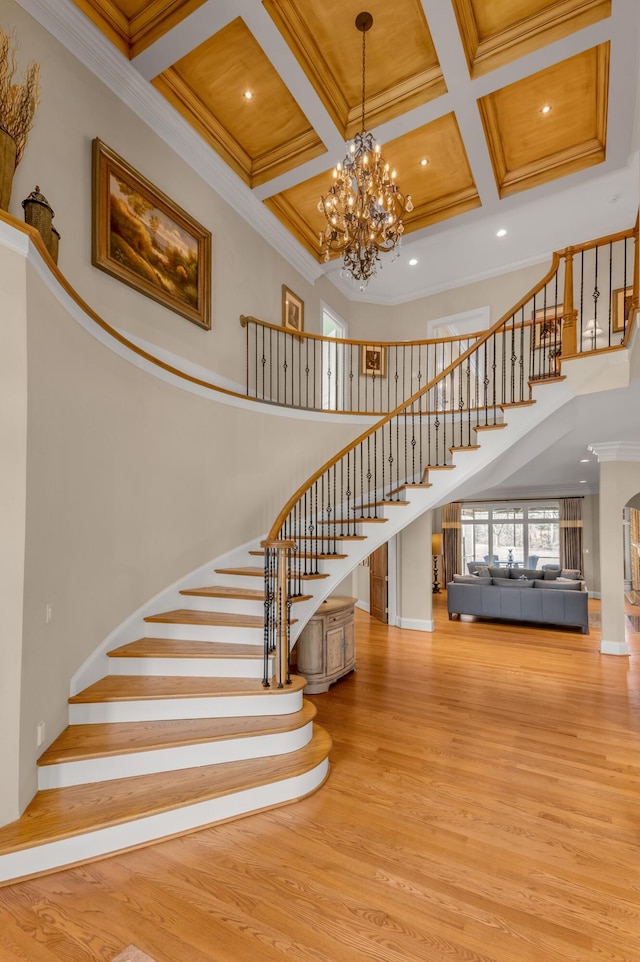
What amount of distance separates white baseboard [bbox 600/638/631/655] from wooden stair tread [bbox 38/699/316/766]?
5.07m

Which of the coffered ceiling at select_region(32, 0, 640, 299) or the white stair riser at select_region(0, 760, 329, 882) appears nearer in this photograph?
the white stair riser at select_region(0, 760, 329, 882)

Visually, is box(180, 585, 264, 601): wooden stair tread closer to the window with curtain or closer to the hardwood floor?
the hardwood floor

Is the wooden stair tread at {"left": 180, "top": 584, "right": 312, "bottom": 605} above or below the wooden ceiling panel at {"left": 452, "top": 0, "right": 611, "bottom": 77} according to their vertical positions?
below

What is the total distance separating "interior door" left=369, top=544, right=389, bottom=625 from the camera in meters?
8.22

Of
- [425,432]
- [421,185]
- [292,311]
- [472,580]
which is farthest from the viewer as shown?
[472,580]

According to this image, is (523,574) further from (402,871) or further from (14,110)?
(14,110)

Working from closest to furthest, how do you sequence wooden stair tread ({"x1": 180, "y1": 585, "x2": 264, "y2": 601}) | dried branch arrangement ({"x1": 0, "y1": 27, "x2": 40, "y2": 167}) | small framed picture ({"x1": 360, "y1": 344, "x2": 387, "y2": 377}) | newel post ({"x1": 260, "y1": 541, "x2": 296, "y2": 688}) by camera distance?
dried branch arrangement ({"x1": 0, "y1": 27, "x2": 40, "y2": 167})
newel post ({"x1": 260, "y1": 541, "x2": 296, "y2": 688})
wooden stair tread ({"x1": 180, "y1": 585, "x2": 264, "y2": 601})
small framed picture ({"x1": 360, "y1": 344, "x2": 387, "y2": 377})

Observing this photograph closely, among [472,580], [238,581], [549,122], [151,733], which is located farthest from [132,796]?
[472,580]

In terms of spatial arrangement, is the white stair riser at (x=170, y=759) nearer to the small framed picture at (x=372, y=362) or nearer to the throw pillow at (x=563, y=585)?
the small framed picture at (x=372, y=362)

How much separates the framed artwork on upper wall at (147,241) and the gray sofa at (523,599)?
260 inches

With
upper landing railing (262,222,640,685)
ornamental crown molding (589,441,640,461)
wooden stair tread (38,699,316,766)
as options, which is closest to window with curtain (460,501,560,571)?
upper landing railing (262,222,640,685)

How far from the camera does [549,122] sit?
5.08m

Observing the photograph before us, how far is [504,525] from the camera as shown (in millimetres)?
12992

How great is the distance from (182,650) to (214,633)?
32 cm
